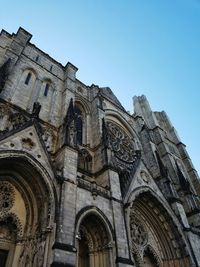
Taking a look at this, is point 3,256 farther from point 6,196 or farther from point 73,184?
point 73,184

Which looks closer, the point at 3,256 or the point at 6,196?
the point at 3,256

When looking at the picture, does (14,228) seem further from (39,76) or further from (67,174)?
(39,76)

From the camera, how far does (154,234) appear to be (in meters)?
13.1

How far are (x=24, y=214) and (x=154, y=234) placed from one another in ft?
25.4

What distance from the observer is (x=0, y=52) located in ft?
43.9

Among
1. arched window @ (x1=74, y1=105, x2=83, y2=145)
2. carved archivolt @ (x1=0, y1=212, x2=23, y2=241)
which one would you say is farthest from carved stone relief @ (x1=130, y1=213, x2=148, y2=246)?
carved archivolt @ (x1=0, y1=212, x2=23, y2=241)

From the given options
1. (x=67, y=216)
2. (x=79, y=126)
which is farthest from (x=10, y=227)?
(x=79, y=126)

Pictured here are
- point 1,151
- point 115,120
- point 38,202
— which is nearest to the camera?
point 1,151

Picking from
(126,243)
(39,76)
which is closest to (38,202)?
(126,243)

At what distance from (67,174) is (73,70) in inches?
423

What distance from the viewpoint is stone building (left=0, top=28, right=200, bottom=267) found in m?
8.10

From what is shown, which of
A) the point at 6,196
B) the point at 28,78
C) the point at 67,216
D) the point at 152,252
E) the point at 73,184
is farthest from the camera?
the point at 28,78

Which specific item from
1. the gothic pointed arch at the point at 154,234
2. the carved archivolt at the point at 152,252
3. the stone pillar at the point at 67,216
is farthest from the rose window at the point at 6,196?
the carved archivolt at the point at 152,252

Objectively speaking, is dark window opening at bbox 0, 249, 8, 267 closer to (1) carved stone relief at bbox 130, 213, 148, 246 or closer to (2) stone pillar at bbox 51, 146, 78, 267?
(2) stone pillar at bbox 51, 146, 78, 267
